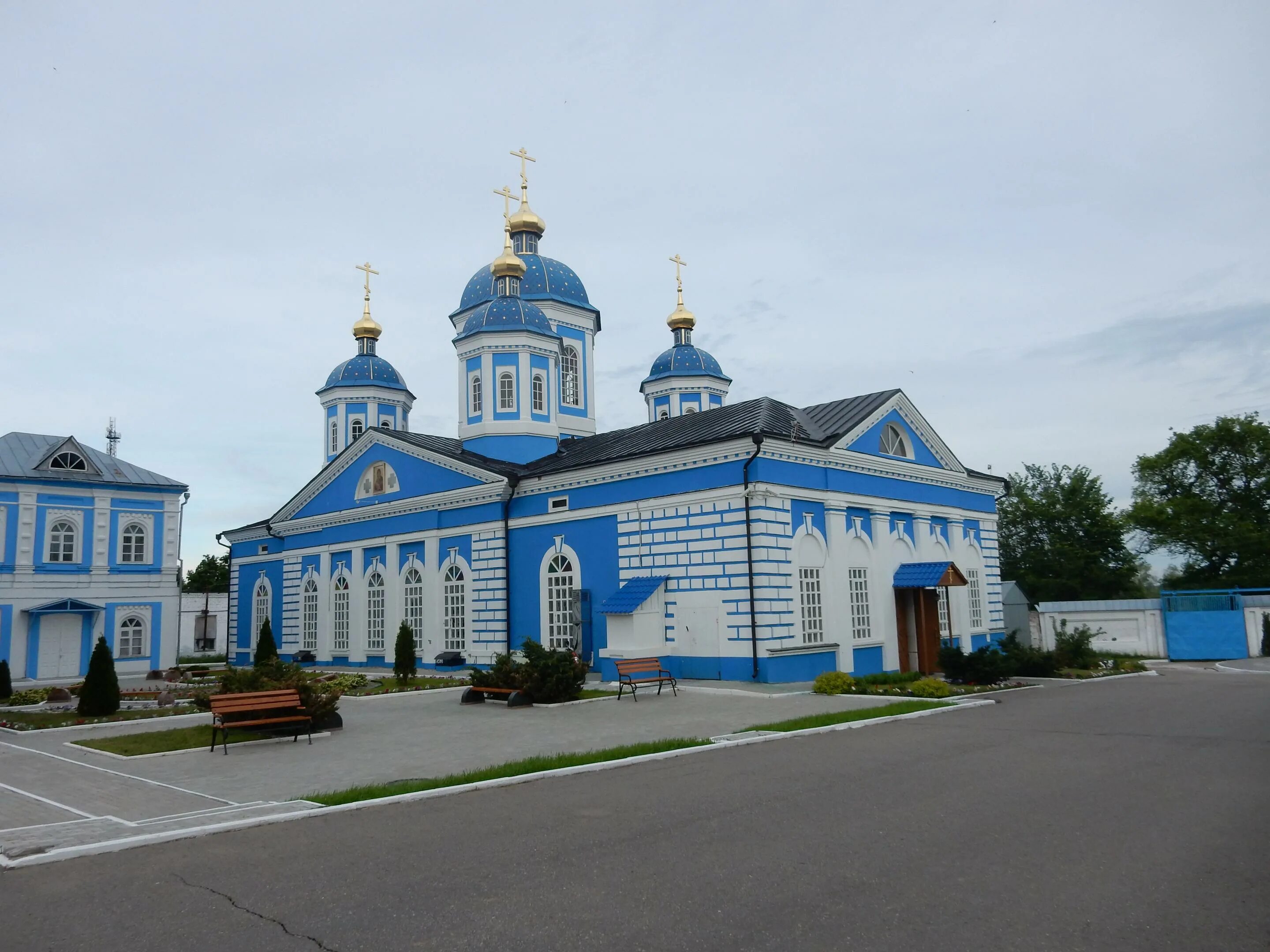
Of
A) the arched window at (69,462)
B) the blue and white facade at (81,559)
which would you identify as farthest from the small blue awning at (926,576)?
the arched window at (69,462)

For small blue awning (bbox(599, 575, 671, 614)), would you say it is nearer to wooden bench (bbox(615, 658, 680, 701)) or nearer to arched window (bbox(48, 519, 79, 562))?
wooden bench (bbox(615, 658, 680, 701))

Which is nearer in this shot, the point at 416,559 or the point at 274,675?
the point at 274,675

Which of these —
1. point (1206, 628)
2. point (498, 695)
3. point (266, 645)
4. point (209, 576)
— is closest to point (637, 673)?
point (498, 695)

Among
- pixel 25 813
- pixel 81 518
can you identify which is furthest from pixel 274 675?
pixel 81 518

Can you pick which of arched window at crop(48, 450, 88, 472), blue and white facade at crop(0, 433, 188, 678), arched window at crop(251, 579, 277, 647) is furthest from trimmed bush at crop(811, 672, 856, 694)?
arched window at crop(48, 450, 88, 472)

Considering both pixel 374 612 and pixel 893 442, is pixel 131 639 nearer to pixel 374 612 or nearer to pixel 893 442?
pixel 374 612

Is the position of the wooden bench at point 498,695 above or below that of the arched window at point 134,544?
below

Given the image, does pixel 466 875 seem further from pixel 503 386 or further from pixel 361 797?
pixel 503 386

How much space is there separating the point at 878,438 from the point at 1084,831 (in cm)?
1769

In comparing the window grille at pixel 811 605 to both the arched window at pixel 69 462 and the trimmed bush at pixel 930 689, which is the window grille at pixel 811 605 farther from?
the arched window at pixel 69 462

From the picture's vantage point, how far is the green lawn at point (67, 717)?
15976mm

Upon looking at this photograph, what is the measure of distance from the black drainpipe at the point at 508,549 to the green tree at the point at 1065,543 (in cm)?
3143

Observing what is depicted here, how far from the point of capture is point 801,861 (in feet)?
20.4

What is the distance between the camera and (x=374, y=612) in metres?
30.0
